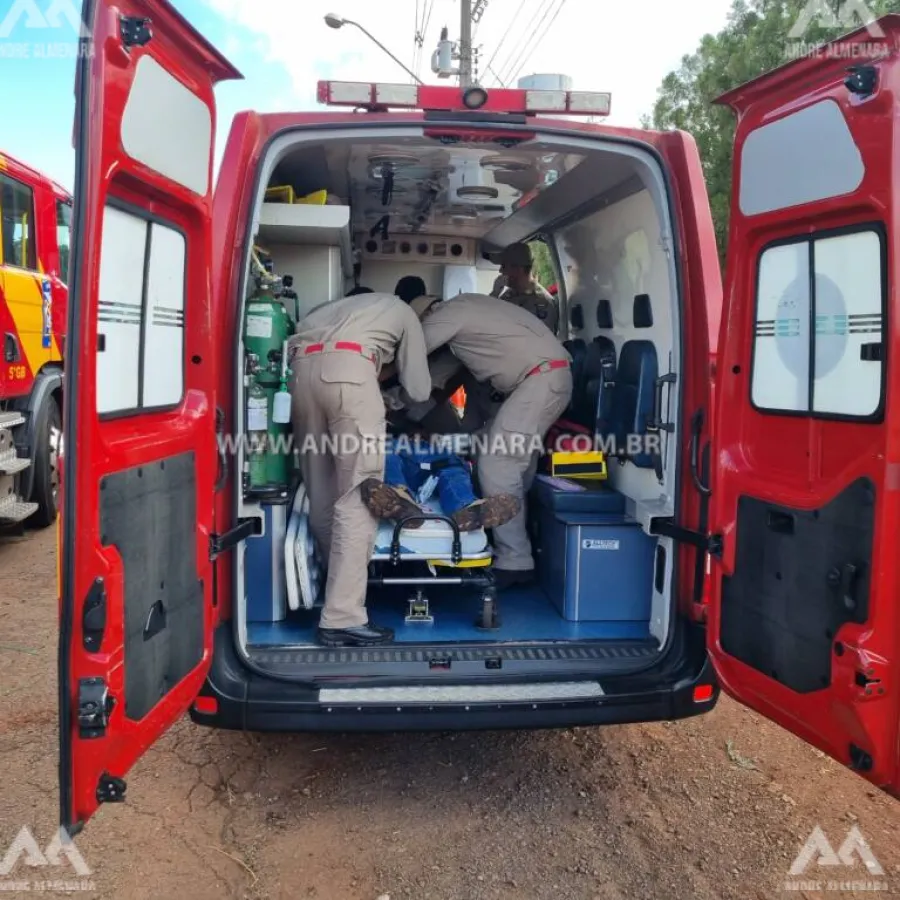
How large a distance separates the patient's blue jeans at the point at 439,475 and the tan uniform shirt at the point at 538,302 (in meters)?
1.47

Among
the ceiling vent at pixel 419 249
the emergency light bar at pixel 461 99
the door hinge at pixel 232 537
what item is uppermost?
the ceiling vent at pixel 419 249

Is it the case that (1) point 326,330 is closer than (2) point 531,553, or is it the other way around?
(1) point 326,330

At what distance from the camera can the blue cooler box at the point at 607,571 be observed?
3322mm

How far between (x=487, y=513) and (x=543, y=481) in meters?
0.47

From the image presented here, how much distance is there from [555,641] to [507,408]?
1300 millimetres

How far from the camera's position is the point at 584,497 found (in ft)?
11.8

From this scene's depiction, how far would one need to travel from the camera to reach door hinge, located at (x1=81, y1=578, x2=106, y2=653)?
1.81 m

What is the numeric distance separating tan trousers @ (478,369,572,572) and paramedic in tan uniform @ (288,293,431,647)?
1.70 feet

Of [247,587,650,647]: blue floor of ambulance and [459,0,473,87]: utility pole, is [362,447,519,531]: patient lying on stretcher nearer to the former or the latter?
[247,587,650,647]: blue floor of ambulance

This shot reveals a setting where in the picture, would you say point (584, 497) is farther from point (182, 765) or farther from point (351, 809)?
point (182, 765)

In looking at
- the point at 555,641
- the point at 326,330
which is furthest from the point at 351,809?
the point at 326,330

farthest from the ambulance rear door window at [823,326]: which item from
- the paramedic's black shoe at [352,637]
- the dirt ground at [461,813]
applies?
the paramedic's black shoe at [352,637]

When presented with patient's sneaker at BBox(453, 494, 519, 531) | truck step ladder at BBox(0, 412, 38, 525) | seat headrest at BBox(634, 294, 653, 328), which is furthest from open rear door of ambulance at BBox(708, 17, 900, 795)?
truck step ladder at BBox(0, 412, 38, 525)

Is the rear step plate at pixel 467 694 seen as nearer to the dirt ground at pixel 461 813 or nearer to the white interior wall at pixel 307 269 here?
the dirt ground at pixel 461 813
